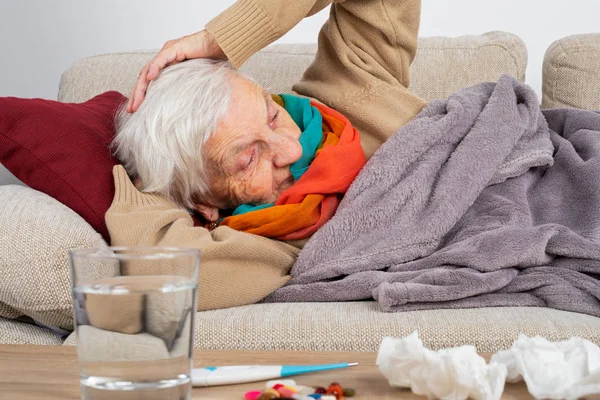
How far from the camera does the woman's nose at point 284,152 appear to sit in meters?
1.64

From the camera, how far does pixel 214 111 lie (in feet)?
5.26

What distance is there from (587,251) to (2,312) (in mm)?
1031

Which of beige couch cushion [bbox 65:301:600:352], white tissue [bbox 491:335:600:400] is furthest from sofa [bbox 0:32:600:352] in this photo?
white tissue [bbox 491:335:600:400]

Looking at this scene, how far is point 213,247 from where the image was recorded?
55.6 inches

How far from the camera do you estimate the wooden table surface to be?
70cm

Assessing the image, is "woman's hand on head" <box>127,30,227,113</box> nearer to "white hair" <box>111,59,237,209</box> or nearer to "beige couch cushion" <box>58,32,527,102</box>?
"white hair" <box>111,59,237,209</box>

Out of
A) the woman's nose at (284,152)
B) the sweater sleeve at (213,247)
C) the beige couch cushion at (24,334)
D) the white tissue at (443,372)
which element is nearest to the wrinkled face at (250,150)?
the woman's nose at (284,152)

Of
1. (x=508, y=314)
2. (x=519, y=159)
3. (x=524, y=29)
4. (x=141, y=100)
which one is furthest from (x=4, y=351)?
(x=524, y=29)

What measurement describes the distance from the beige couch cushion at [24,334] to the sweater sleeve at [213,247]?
0.66ft

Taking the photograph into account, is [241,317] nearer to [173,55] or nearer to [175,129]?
[175,129]

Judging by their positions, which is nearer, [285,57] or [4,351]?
[4,351]

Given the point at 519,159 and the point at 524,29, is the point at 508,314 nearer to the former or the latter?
the point at 519,159

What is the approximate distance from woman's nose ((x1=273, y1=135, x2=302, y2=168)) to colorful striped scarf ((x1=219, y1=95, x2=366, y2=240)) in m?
0.04

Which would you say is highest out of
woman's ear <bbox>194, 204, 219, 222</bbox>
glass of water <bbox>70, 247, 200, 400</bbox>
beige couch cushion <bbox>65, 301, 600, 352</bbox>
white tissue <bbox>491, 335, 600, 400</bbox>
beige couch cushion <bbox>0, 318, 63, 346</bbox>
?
glass of water <bbox>70, 247, 200, 400</bbox>
